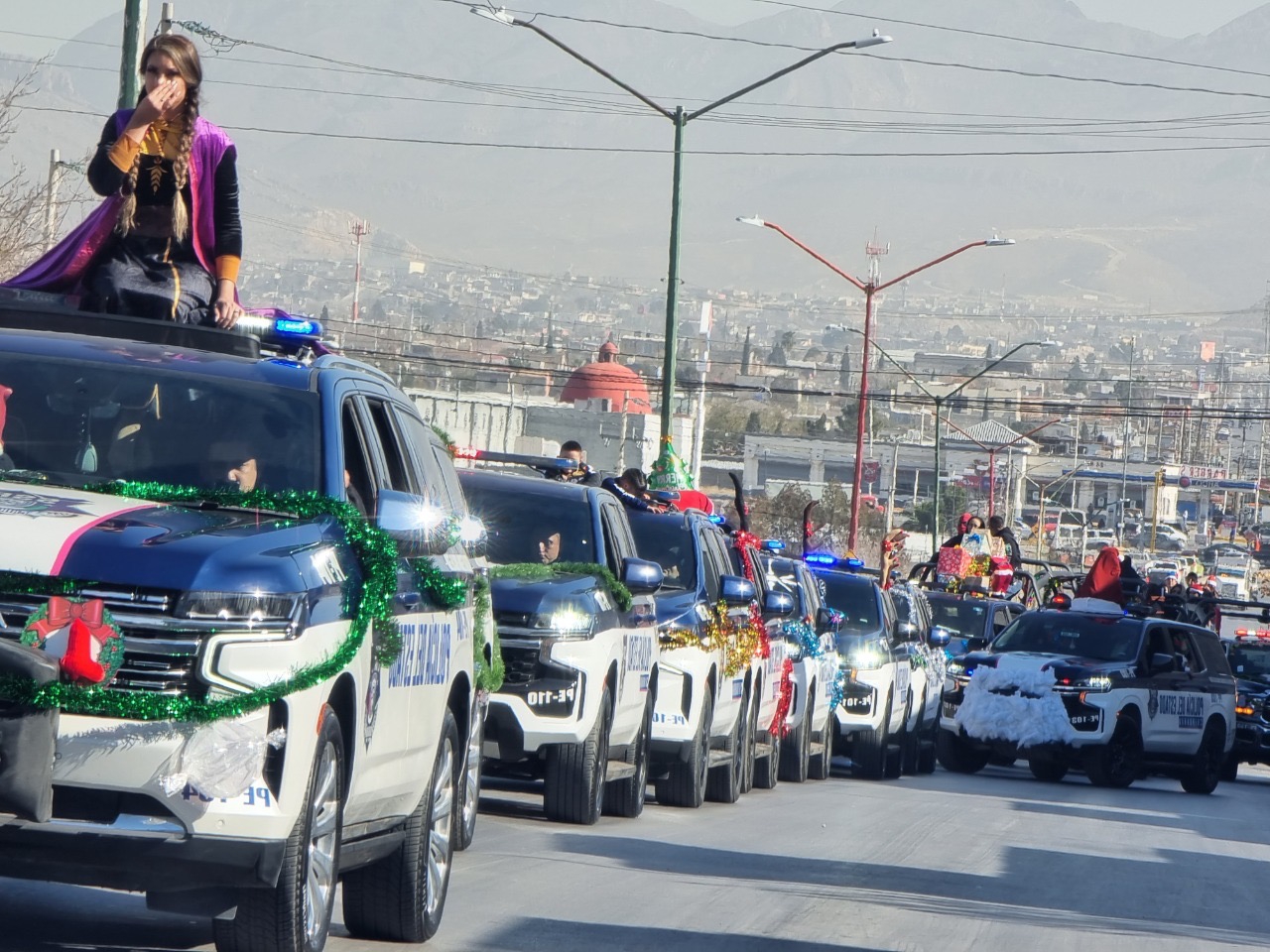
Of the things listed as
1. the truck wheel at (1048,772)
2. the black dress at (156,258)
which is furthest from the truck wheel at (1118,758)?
the black dress at (156,258)

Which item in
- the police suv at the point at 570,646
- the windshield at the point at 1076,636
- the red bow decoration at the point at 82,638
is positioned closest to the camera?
the red bow decoration at the point at 82,638

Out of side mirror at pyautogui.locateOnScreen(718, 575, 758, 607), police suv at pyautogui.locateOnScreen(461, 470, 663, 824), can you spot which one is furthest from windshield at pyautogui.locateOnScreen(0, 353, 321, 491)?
side mirror at pyautogui.locateOnScreen(718, 575, 758, 607)

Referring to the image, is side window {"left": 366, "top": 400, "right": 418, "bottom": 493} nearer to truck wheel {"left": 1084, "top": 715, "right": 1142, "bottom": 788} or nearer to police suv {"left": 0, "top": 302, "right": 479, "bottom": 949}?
police suv {"left": 0, "top": 302, "right": 479, "bottom": 949}

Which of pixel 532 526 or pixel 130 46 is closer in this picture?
pixel 532 526

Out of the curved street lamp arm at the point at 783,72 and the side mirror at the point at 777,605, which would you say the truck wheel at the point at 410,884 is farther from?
the curved street lamp arm at the point at 783,72

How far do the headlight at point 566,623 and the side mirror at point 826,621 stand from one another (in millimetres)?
8597

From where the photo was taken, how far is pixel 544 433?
298ft

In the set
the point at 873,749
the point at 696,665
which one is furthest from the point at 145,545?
the point at 873,749

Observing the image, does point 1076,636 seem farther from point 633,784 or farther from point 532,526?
point 532,526

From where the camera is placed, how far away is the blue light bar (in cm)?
770

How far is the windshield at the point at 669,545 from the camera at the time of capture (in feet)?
51.0

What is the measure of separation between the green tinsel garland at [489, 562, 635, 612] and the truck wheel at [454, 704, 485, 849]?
5.68ft

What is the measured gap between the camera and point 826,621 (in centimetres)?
2050

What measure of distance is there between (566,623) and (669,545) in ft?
12.5
